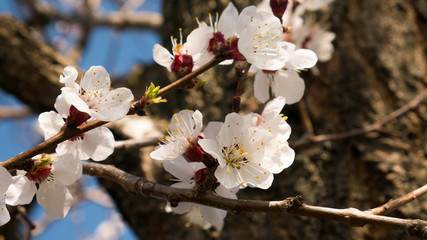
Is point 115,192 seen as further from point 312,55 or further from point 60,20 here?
point 60,20

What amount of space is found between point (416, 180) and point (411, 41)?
591mm

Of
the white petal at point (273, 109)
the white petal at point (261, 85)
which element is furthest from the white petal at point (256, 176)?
the white petal at point (261, 85)

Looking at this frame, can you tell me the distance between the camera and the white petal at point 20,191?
682 millimetres

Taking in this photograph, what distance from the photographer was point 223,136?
708 mm

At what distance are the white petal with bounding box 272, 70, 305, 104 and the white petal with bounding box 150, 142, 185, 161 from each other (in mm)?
271

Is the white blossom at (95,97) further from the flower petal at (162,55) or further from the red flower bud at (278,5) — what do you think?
the red flower bud at (278,5)

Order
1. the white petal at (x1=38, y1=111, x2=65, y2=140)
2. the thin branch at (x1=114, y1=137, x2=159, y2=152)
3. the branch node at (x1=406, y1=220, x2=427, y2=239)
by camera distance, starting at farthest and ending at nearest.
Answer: the thin branch at (x1=114, y1=137, x2=159, y2=152) < the white petal at (x1=38, y1=111, x2=65, y2=140) < the branch node at (x1=406, y1=220, x2=427, y2=239)

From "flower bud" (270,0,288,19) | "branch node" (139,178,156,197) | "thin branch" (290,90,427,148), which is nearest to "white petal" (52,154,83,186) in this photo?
"branch node" (139,178,156,197)

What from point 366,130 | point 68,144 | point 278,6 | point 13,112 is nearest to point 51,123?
point 68,144

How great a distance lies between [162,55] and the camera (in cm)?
81

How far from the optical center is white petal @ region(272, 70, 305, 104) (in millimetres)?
872

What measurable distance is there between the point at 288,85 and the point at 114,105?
403 millimetres

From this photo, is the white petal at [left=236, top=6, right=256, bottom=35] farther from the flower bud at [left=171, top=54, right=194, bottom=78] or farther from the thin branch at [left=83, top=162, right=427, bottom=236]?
the thin branch at [left=83, top=162, right=427, bottom=236]

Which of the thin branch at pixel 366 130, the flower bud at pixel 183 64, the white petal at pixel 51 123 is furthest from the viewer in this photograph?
the thin branch at pixel 366 130
